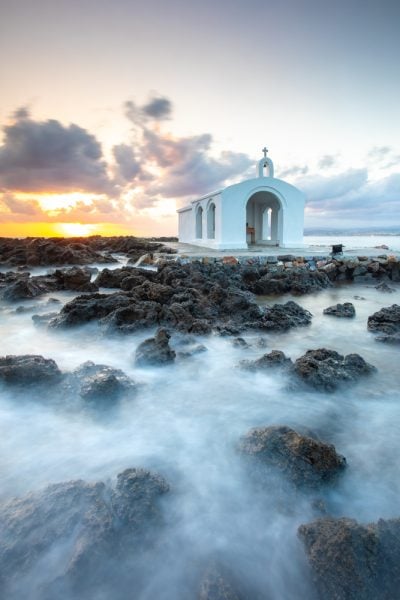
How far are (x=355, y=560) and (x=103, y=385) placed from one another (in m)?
2.68

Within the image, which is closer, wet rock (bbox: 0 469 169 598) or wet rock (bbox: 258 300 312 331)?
wet rock (bbox: 0 469 169 598)

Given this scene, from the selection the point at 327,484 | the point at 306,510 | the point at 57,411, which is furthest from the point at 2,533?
the point at 327,484

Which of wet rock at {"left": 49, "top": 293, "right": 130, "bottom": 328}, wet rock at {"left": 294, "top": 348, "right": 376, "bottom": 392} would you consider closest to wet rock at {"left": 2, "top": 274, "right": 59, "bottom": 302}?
wet rock at {"left": 49, "top": 293, "right": 130, "bottom": 328}

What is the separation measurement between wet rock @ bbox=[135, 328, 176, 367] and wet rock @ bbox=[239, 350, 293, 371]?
972 millimetres

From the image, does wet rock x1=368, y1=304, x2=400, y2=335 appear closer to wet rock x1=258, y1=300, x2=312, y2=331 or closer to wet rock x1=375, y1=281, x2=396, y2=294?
wet rock x1=258, y1=300, x2=312, y2=331

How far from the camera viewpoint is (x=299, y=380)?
13.7ft

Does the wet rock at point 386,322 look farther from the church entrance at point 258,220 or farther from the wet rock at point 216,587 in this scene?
the church entrance at point 258,220

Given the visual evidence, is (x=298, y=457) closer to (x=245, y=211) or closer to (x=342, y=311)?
(x=342, y=311)

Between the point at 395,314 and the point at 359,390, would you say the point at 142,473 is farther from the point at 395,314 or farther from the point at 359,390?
the point at 395,314

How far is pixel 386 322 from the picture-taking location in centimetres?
645

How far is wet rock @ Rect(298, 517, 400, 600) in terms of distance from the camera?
1790 mm

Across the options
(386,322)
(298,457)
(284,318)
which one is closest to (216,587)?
(298,457)

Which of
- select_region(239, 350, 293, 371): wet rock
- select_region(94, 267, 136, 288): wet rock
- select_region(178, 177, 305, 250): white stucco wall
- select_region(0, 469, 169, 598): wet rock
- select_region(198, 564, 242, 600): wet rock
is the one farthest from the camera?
select_region(178, 177, 305, 250): white stucco wall

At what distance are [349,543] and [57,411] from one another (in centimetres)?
274
